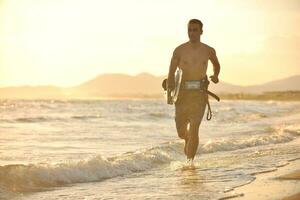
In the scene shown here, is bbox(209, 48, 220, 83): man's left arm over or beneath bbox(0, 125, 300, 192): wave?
over

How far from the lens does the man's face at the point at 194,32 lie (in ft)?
27.2

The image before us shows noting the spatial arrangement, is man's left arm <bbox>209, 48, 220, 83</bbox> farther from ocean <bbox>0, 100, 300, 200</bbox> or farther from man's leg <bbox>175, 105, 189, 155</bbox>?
ocean <bbox>0, 100, 300, 200</bbox>

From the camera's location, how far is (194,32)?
27.5 ft

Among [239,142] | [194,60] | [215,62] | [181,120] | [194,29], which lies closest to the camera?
[194,29]

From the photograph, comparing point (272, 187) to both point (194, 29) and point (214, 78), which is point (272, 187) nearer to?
point (214, 78)

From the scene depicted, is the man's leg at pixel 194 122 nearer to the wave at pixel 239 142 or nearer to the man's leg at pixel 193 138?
the man's leg at pixel 193 138

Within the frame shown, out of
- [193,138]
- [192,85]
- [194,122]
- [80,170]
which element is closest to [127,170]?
[80,170]

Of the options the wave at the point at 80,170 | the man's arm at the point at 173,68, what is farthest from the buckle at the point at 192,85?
the wave at the point at 80,170

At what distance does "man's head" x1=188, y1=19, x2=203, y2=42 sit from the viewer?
8281 millimetres

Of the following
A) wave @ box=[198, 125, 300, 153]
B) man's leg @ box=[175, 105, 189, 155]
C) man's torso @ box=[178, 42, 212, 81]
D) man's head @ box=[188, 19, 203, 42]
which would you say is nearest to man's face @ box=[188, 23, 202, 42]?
man's head @ box=[188, 19, 203, 42]

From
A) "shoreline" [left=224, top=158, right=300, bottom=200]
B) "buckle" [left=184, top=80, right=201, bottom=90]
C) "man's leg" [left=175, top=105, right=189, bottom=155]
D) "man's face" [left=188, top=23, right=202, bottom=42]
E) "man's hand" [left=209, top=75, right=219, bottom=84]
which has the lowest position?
"shoreline" [left=224, top=158, right=300, bottom=200]

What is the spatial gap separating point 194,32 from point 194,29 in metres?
0.06

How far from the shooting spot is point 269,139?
1368 centimetres

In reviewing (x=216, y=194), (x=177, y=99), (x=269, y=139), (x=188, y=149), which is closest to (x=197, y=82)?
(x=177, y=99)
